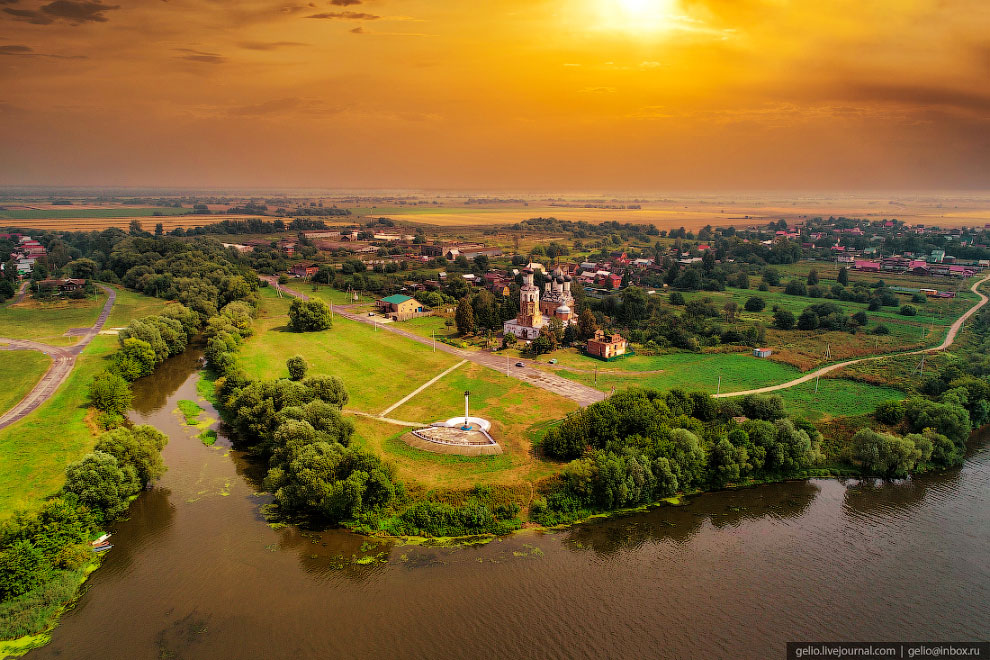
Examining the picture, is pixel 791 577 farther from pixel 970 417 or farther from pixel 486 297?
pixel 486 297

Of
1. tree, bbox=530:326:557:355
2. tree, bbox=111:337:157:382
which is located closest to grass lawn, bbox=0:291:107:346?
tree, bbox=111:337:157:382

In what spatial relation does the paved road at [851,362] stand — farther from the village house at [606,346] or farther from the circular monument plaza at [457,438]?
the circular monument plaza at [457,438]

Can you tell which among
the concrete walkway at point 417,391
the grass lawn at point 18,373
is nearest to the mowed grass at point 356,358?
the concrete walkway at point 417,391

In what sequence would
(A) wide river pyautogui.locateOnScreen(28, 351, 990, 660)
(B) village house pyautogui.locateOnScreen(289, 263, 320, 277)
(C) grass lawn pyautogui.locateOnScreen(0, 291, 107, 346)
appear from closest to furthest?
(A) wide river pyautogui.locateOnScreen(28, 351, 990, 660) → (C) grass lawn pyautogui.locateOnScreen(0, 291, 107, 346) → (B) village house pyautogui.locateOnScreen(289, 263, 320, 277)

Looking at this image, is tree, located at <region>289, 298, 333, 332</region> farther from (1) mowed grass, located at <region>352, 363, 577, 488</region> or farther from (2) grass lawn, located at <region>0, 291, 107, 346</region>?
(1) mowed grass, located at <region>352, 363, 577, 488</region>

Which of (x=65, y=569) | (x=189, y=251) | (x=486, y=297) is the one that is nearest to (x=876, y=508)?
(x=65, y=569)

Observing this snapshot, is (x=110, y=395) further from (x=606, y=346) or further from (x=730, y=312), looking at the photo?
(x=730, y=312)
